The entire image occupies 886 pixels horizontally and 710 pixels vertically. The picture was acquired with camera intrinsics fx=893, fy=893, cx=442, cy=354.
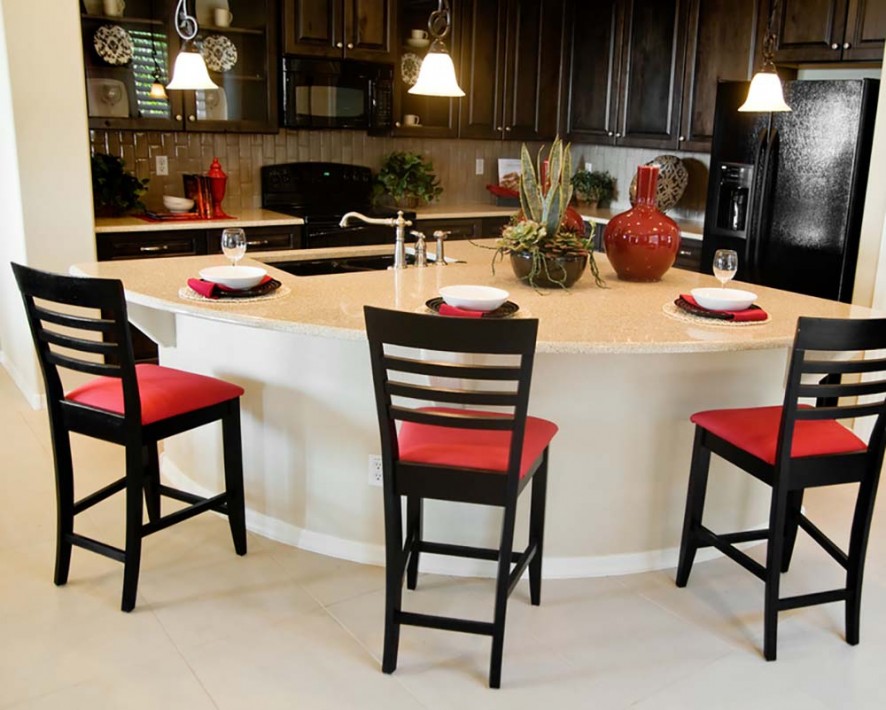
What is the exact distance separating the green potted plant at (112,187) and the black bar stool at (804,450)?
137 inches

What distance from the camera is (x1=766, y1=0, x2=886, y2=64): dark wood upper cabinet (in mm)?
4402

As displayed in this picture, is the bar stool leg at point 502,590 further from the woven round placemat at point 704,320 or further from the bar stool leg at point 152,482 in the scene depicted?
the bar stool leg at point 152,482

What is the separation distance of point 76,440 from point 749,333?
2.91m

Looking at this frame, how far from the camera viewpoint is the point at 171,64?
4.85 meters

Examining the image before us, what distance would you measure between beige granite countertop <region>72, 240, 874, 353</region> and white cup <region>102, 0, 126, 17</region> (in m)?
1.82

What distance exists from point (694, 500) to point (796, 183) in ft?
7.84

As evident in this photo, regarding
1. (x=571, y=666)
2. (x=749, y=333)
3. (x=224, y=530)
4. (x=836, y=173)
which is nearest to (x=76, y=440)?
(x=224, y=530)

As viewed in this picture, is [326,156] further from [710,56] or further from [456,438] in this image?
[456,438]

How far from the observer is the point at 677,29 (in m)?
5.39

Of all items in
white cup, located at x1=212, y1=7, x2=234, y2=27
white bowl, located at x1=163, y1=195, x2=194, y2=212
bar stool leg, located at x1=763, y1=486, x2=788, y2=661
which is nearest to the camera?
bar stool leg, located at x1=763, y1=486, x2=788, y2=661

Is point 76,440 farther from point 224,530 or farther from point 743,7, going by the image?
point 743,7

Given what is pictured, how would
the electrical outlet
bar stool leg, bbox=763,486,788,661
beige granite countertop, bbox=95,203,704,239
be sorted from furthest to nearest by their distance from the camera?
beige granite countertop, bbox=95,203,704,239
the electrical outlet
bar stool leg, bbox=763,486,788,661

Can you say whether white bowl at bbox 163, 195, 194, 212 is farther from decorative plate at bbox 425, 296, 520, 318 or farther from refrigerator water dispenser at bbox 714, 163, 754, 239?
refrigerator water dispenser at bbox 714, 163, 754, 239

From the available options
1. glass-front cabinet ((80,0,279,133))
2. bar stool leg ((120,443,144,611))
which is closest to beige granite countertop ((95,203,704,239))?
glass-front cabinet ((80,0,279,133))
